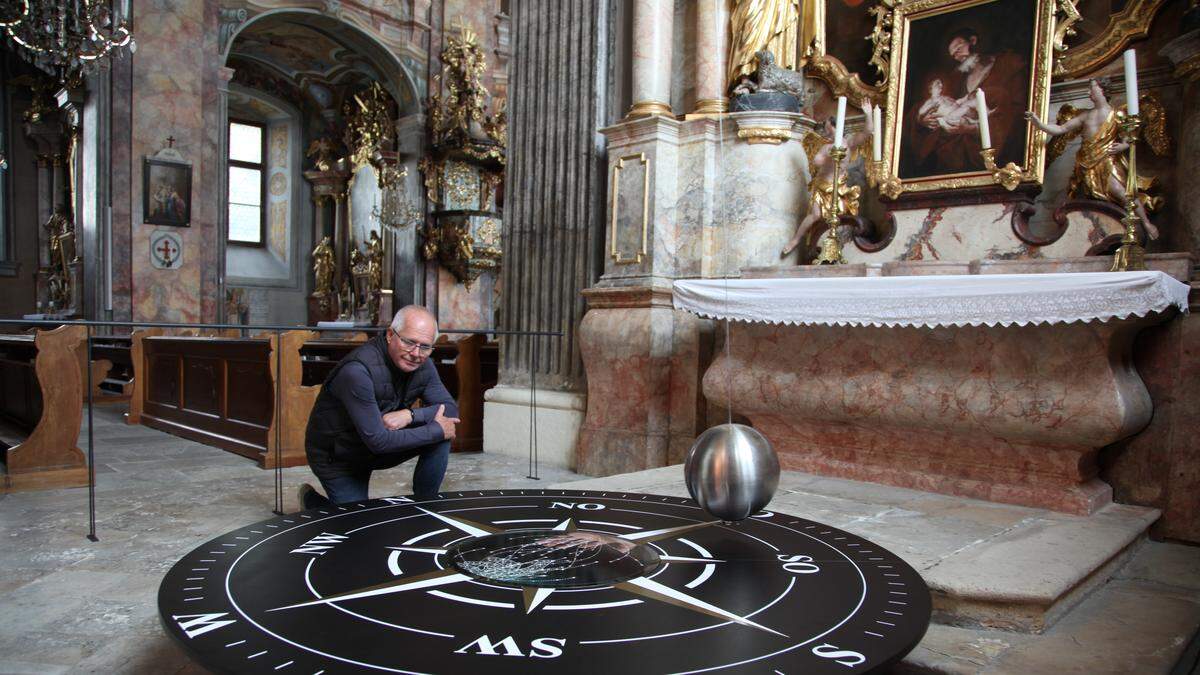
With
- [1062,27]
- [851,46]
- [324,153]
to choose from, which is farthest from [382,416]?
[324,153]

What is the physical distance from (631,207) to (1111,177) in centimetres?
281

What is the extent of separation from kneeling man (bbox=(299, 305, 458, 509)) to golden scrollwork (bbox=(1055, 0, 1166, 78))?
12.2ft

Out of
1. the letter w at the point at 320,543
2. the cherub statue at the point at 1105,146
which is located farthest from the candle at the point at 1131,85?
the letter w at the point at 320,543

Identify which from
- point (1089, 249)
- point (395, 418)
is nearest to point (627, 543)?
point (395, 418)

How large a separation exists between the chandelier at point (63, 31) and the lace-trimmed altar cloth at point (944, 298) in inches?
297

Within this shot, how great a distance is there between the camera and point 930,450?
4402 millimetres

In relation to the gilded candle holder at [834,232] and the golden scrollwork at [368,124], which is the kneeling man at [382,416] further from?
the golden scrollwork at [368,124]

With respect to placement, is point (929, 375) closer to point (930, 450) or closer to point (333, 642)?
point (930, 450)

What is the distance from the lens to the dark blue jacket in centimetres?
326

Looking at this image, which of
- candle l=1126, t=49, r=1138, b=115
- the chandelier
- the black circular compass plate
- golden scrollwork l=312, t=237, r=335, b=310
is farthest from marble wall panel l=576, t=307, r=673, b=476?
golden scrollwork l=312, t=237, r=335, b=310

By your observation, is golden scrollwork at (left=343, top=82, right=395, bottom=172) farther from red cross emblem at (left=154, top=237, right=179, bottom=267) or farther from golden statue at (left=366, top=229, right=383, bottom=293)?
red cross emblem at (left=154, top=237, right=179, bottom=267)

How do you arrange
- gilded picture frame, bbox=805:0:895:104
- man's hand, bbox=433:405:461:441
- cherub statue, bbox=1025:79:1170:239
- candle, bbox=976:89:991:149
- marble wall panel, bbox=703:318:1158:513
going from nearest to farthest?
man's hand, bbox=433:405:461:441 < marble wall panel, bbox=703:318:1158:513 < cherub statue, bbox=1025:79:1170:239 < candle, bbox=976:89:991:149 < gilded picture frame, bbox=805:0:895:104

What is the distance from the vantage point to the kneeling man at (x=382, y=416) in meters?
3.27

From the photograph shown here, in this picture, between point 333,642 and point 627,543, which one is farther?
point 627,543
